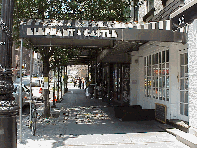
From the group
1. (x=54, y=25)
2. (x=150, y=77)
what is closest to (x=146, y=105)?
(x=150, y=77)

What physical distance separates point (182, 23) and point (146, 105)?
4.87 metres

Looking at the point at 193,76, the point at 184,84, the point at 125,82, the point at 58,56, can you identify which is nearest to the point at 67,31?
the point at 193,76

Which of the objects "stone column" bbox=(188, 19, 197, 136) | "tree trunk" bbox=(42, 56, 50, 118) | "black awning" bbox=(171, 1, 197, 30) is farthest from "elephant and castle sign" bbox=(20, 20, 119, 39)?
"tree trunk" bbox=(42, 56, 50, 118)

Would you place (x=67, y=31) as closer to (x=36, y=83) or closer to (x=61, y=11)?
(x=61, y=11)

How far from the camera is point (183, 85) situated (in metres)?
7.34

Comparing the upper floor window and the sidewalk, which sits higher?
the upper floor window

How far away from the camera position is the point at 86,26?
6293 mm

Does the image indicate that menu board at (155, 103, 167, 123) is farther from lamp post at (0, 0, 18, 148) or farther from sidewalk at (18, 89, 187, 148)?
lamp post at (0, 0, 18, 148)

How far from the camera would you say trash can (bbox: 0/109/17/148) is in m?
3.87

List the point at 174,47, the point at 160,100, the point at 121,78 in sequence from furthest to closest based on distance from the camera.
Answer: the point at 121,78 → the point at 160,100 → the point at 174,47

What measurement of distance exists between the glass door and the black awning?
113 centimetres

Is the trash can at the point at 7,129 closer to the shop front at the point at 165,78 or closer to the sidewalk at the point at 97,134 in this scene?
the sidewalk at the point at 97,134

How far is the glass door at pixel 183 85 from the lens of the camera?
716cm

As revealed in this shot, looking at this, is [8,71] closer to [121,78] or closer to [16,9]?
[16,9]
